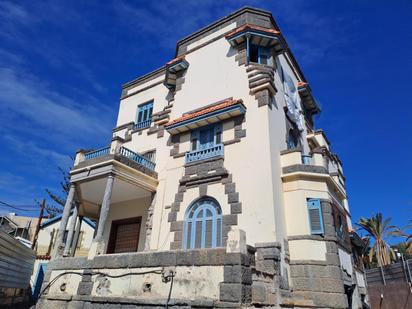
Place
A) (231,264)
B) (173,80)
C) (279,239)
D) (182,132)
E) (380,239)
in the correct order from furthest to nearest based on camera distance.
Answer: (380,239), (173,80), (182,132), (279,239), (231,264)

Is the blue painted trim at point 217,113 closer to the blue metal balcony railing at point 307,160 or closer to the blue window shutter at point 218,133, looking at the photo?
the blue window shutter at point 218,133

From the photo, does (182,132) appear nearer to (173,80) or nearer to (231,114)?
(231,114)

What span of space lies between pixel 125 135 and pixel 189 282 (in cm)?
1170

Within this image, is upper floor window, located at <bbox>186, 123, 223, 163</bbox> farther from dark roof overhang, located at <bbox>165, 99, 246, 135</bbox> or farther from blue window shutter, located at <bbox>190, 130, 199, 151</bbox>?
dark roof overhang, located at <bbox>165, 99, 246, 135</bbox>

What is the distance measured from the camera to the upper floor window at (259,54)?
45.3 feet

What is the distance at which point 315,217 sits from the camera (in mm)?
10602

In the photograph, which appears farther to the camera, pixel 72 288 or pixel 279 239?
pixel 279 239

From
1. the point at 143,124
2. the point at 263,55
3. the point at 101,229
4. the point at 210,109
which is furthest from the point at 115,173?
the point at 263,55

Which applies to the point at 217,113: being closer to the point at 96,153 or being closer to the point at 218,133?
the point at 218,133

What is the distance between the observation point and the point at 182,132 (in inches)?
540

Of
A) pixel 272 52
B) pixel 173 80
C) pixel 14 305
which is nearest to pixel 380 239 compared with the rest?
pixel 272 52

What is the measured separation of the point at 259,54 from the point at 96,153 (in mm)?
8637

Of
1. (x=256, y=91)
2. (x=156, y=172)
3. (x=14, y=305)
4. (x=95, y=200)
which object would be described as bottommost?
(x=14, y=305)

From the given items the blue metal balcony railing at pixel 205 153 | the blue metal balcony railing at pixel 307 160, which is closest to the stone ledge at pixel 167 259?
the blue metal balcony railing at pixel 205 153
